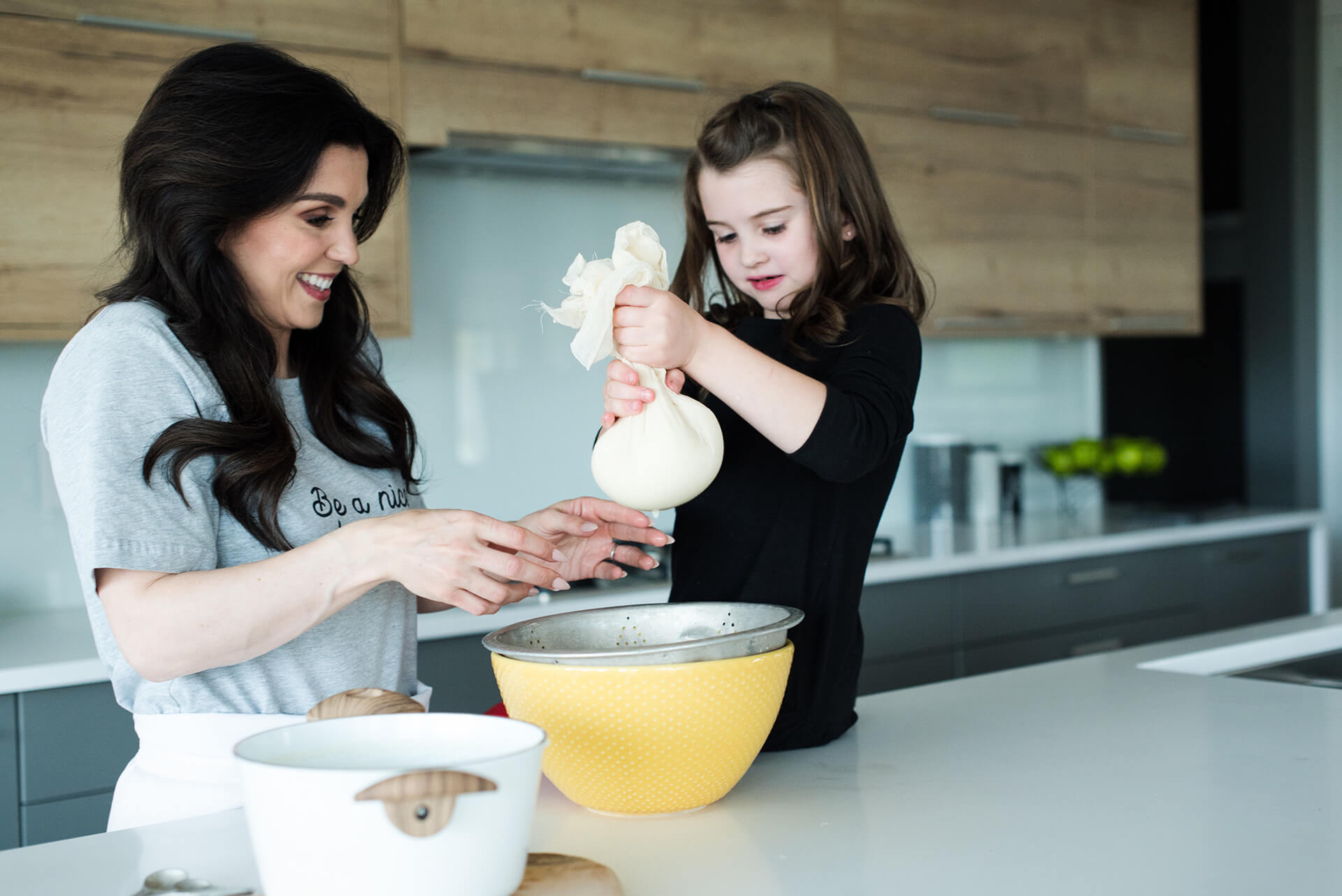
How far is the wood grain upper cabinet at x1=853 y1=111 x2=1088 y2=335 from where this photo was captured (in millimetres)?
2945

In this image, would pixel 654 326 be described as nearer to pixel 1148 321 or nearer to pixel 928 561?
pixel 928 561

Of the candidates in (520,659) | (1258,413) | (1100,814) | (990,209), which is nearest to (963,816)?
(1100,814)

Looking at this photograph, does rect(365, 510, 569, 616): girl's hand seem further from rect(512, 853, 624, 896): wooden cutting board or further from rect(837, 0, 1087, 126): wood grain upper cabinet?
rect(837, 0, 1087, 126): wood grain upper cabinet

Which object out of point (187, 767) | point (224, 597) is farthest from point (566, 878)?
point (187, 767)

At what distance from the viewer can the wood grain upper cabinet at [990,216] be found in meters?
2.95

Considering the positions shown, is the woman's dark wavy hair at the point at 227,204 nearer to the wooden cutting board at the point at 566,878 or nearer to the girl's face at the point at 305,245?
the girl's face at the point at 305,245

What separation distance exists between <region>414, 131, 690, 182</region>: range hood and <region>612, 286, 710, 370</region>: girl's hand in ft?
4.84

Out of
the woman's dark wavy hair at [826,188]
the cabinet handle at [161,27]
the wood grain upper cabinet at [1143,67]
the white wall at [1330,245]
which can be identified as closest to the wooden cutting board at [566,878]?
the woman's dark wavy hair at [826,188]

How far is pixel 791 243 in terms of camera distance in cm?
120

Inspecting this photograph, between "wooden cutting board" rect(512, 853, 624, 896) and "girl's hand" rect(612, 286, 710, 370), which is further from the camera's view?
"girl's hand" rect(612, 286, 710, 370)

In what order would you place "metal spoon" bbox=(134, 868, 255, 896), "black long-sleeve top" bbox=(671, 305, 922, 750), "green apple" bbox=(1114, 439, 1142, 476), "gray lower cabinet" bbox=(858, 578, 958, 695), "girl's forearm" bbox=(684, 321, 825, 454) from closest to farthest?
"metal spoon" bbox=(134, 868, 255, 896) → "girl's forearm" bbox=(684, 321, 825, 454) → "black long-sleeve top" bbox=(671, 305, 922, 750) → "gray lower cabinet" bbox=(858, 578, 958, 695) → "green apple" bbox=(1114, 439, 1142, 476)

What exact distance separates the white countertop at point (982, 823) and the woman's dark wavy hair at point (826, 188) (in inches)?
16.0

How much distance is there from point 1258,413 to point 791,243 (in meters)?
3.14

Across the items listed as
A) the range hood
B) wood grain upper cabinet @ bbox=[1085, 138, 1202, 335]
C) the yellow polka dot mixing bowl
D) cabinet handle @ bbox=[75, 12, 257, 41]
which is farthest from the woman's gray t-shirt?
wood grain upper cabinet @ bbox=[1085, 138, 1202, 335]
